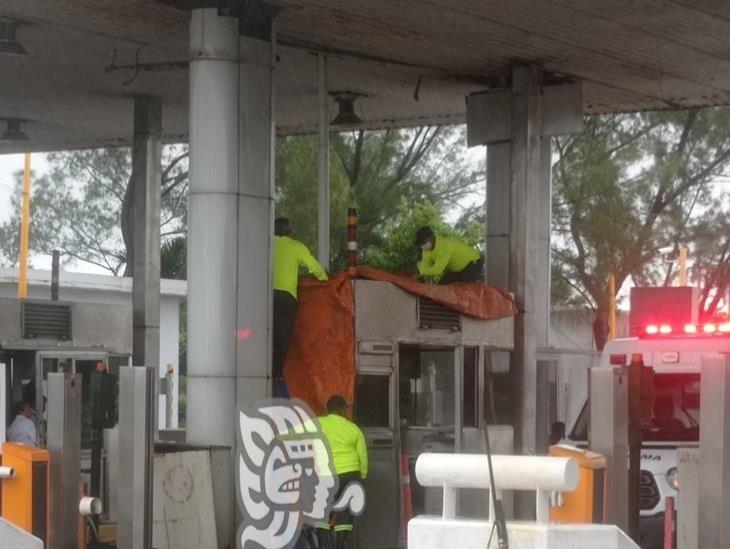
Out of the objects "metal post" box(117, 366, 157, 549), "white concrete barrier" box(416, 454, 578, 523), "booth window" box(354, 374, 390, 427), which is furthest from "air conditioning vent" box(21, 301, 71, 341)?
"white concrete barrier" box(416, 454, 578, 523)

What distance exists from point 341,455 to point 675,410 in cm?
362

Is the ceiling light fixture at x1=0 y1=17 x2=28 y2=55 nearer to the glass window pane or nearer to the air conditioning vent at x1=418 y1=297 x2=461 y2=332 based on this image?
the air conditioning vent at x1=418 y1=297 x2=461 y2=332

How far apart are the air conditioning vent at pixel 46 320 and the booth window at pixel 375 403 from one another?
536 cm

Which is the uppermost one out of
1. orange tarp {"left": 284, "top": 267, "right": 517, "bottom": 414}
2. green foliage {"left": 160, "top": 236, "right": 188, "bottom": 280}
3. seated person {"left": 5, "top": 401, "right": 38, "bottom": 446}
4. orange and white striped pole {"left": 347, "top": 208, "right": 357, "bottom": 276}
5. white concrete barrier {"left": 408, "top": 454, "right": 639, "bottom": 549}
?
green foliage {"left": 160, "top": 236, "right": 188, "bottom": 280}

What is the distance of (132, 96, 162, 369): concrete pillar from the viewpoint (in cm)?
2452

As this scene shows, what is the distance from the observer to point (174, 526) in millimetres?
15414

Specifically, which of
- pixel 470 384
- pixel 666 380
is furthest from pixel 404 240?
pixel 666 380

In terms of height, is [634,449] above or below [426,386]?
below

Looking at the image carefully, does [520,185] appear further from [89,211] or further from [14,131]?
[89,211]

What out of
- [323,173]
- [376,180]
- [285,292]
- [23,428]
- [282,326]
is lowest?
[23,428]

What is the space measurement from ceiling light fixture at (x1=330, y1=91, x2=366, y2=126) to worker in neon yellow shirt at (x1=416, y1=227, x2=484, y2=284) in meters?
5.02

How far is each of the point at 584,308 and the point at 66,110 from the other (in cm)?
2073

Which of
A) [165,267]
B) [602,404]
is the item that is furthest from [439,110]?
[165,267]

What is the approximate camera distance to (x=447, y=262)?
19547 mm
